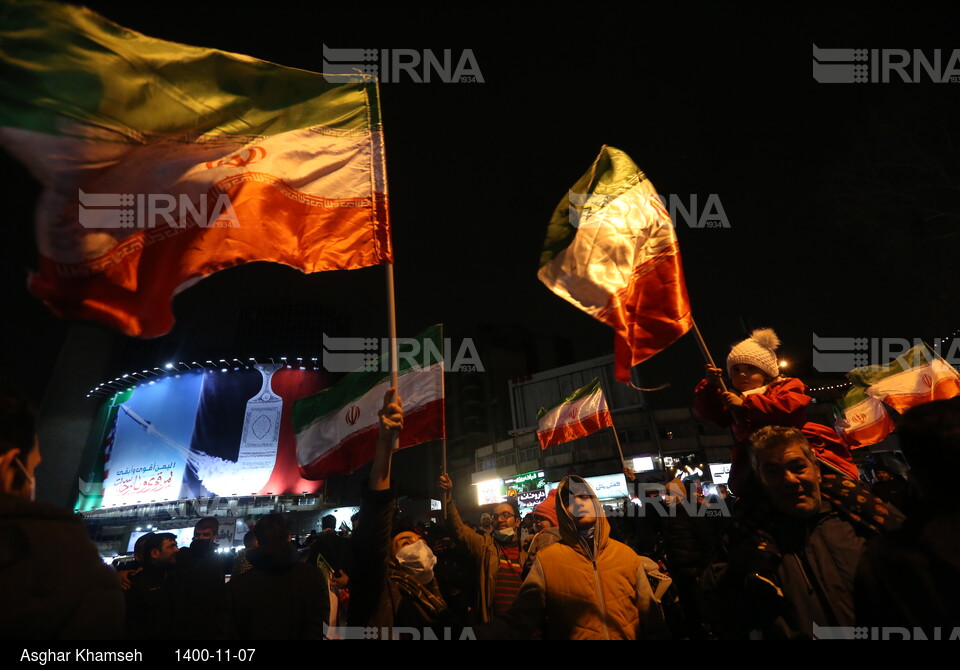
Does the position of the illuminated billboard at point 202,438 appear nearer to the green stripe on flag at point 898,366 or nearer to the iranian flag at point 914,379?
the green stripe on flag at point 898,366

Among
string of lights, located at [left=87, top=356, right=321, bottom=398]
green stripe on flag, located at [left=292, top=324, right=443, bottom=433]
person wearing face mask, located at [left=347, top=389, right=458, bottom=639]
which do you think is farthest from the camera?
string of lights, located at [left=87, top=356, right=321, bottom=398]

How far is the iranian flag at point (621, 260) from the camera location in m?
4.42

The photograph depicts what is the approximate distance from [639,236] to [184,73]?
407 cm

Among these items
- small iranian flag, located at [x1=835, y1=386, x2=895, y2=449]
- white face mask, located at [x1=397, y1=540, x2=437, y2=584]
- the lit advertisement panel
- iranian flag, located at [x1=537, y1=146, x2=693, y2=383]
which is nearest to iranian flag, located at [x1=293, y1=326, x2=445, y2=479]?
white face mask, located at [x1=397, y1=540, x2=437, y2=584]

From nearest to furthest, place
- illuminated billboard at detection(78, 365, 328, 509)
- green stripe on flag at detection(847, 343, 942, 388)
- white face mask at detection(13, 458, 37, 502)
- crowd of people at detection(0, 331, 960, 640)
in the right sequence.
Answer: crowd of people at detection(0, 331, 960, 640) → white face mask at detection(13, 458, 37, 502) → green stripe on flag at detection(847, 343, 942, 388) → illuminated billboard at detection(78, 365, 328, 509)

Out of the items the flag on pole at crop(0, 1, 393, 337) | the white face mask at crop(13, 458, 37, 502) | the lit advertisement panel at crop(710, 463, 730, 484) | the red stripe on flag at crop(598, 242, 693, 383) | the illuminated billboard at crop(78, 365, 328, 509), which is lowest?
the lit advertisement panel at crop(710, 463, 730, 484)

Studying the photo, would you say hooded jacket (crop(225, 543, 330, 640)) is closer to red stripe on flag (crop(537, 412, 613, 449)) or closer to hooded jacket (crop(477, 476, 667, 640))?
hooded jacket (crop(477, 476, 667, 640))

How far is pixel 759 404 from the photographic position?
11.4ft

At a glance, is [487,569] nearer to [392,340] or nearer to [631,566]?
[631,566]

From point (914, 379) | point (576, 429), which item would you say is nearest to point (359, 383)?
point (576, 429)

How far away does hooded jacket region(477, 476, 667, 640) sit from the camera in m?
3.00

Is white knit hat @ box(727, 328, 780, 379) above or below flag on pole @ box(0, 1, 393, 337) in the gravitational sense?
below

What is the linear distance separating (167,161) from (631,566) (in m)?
4.30

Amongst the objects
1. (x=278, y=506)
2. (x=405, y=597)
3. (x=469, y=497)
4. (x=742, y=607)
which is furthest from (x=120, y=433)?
(x=742, y=607)
